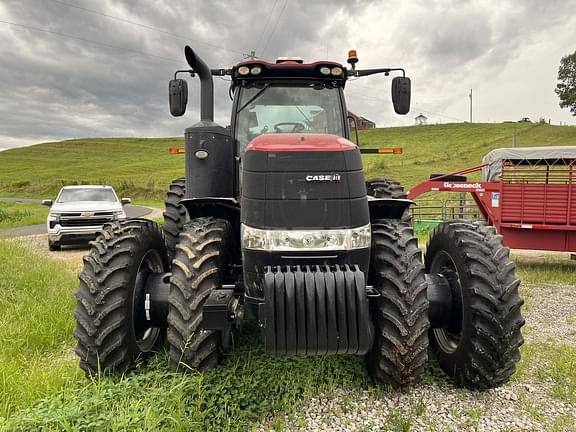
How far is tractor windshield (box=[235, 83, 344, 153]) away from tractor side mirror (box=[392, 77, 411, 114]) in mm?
702

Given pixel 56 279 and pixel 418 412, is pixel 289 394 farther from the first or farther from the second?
pixel 56 279

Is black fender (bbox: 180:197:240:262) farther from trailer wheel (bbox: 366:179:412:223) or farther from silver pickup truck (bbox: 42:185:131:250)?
silver pickup truck (bbox: 42:185:131:250)

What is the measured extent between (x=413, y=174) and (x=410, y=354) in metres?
29.0

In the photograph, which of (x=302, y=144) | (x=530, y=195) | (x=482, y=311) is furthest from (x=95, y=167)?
(x=482, y=311)

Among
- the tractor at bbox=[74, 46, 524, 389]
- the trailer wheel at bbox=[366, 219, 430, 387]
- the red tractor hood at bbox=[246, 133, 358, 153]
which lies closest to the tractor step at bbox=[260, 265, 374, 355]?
the tractor at bbox=[74, 46, 524, 389]

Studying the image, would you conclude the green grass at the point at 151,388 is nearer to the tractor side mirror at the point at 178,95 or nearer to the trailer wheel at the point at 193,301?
the trailer wheel at the point at 193,301

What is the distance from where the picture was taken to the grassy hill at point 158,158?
37.1 m

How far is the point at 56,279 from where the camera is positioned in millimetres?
6648

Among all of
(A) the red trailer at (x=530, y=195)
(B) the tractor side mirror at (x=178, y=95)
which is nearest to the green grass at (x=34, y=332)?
(B) the tractor side mirror at (x=178, y=95)

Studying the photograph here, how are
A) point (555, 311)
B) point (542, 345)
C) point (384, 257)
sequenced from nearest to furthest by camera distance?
point (384, 257), point (542, 345), point (555, 311)

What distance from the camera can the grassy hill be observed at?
37.1 meters

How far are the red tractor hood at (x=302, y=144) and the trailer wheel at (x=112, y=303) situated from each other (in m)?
1.26

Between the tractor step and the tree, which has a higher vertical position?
the tree

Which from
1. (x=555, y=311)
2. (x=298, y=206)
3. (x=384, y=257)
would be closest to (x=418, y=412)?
(x=384, y=257)
